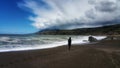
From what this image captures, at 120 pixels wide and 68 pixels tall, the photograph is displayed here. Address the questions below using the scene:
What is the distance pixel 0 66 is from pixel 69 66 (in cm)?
391

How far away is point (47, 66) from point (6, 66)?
2.33m

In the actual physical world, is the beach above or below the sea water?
below

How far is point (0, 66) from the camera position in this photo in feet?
30.0

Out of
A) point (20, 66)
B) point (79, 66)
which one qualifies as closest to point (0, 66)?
point (20, 66)

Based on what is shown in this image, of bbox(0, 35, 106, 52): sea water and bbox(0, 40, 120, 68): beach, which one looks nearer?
bbox(0, 40, 120, 68): beach

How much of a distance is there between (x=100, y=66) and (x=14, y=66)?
4.81 meters

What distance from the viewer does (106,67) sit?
8.66 metres

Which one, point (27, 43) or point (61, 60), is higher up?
point (27, 43)

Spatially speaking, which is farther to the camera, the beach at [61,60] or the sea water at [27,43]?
the sea water at [27,43]

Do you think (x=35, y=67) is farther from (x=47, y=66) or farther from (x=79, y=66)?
(x=79, y=66)

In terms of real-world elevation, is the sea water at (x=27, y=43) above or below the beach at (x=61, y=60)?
above

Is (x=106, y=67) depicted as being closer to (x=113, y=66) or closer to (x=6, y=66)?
(x=113, y=66)

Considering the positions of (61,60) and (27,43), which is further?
(27,43)

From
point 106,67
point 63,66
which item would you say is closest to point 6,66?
point 63,66
